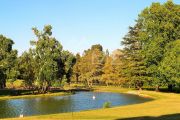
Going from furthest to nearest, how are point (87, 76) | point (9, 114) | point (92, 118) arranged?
1. point (87, 76)
2. point (9, 114)
3. point (92, 118)

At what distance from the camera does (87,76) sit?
417 ft

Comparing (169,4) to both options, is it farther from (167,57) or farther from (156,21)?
(167,57)

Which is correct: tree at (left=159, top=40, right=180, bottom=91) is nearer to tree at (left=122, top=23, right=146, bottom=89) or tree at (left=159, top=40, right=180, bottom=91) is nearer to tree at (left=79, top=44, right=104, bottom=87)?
tree at (left=122, top=23, right=146, bottom=89)

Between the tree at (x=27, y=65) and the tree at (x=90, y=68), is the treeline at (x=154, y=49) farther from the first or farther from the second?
the tree at (x=90, y=68)

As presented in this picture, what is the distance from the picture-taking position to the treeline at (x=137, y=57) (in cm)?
8419

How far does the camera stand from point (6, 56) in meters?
87.4

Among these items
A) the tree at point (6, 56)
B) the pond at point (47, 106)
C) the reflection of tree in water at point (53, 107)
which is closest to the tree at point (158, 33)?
the pond at point (47, 106)

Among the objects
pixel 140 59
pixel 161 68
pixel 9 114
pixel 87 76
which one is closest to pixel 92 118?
pixel 9 114

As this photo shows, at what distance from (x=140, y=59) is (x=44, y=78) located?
25.6 meters

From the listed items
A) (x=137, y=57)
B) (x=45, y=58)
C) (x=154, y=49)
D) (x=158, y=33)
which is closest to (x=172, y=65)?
(x=154, y=49)

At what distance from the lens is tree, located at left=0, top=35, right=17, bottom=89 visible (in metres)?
85.6

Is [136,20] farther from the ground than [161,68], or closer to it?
farther from the ground

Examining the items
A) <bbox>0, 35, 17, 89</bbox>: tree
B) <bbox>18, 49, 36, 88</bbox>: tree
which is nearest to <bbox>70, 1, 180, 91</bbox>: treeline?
<bbox>18, 49, 36, 88</bbox>: tree

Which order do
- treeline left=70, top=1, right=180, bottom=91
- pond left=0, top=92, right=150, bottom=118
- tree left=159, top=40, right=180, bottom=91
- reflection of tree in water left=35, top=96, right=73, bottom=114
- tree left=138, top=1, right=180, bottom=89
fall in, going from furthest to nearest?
1. tree left=138, top=1, right=180, bottom=89
2. treeline left=70, top=1, right=180, bottom=91
3. tree left=159, top=40, right=180, bottom=91
4. reflection of tree in water left=35, top=96, right=73, bottom=114
5. pond left=0, top=92, right=150, bottom=118
